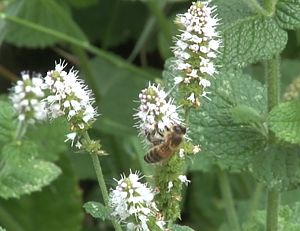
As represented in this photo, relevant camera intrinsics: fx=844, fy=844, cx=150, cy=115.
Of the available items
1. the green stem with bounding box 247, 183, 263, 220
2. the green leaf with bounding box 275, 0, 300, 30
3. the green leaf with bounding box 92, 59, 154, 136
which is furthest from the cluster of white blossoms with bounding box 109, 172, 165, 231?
the green leaf with bounding box 92, 59, 154, 136

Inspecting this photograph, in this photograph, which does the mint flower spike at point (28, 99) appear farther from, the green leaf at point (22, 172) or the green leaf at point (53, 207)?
the green leaf at point (53, 207)

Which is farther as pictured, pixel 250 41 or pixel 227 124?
pixel 227 124

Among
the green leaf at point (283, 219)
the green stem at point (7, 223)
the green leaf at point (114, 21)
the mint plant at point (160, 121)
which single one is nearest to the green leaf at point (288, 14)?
the mint plant at point (160, 121)

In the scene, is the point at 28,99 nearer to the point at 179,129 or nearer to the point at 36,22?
the point at 179,129

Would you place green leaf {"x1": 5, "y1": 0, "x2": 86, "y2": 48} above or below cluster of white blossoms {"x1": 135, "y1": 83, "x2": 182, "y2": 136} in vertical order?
above

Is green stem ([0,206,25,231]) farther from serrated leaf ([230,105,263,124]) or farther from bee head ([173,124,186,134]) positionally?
bee head ([173,124,186,134])

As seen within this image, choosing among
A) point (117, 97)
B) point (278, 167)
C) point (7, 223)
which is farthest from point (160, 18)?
point (278, 167)
